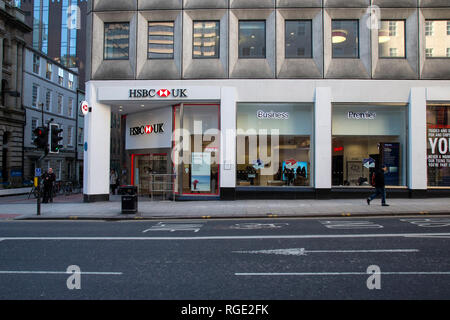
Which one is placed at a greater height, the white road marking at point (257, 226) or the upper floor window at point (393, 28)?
the upper floor window at point (393, 28)

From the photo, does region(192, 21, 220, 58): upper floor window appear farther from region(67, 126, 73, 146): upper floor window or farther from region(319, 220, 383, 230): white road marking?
region(67, 126, 73, 146): upper floor window

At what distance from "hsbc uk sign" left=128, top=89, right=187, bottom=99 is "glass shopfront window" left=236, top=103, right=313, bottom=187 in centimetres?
322

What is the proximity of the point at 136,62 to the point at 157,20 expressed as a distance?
2.54 m

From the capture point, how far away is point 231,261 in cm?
651

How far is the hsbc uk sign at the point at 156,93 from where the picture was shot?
1756 cm

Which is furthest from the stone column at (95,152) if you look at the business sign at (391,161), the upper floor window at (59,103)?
the upper floor window at (59,103)

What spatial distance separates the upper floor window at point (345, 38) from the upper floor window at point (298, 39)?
1.27m

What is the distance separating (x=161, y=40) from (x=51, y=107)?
99.0ft

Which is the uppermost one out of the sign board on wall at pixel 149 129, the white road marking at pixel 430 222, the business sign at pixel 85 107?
the business sign at pixel 85 107

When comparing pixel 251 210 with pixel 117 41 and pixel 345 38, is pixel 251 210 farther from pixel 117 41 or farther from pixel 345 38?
pixel 117 41

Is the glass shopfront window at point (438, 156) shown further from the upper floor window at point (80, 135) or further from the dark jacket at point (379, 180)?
the upper floor window at point (80, 135)

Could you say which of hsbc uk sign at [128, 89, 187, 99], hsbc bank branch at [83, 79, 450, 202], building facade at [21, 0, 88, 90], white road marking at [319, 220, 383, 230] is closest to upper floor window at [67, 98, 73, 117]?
building facade at [21, 0, 88, 90]

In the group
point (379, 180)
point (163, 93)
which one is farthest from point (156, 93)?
point (379, 180)
